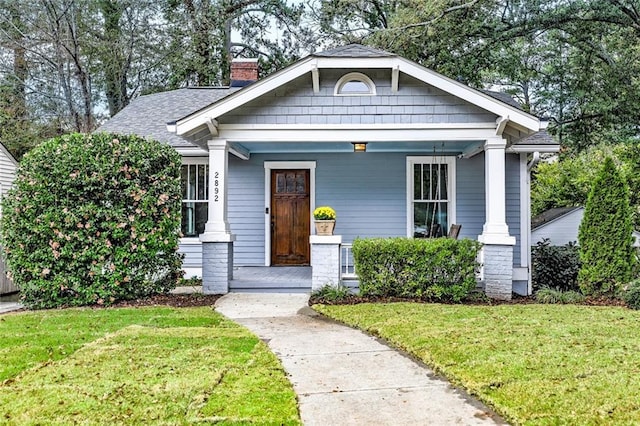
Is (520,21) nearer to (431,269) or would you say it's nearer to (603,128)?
(603,128)

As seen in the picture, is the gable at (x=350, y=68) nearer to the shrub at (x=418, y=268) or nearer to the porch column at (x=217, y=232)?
the porch column at (x=217, y=232)

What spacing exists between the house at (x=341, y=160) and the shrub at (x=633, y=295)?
5.54ft

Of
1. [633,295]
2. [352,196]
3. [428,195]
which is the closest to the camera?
[633,295]

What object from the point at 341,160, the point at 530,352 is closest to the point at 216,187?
the point at 341,160

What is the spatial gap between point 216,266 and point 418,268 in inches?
131

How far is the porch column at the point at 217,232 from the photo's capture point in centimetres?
861

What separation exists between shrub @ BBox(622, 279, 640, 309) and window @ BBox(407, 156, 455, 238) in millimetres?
3729

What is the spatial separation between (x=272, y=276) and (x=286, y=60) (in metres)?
13.8

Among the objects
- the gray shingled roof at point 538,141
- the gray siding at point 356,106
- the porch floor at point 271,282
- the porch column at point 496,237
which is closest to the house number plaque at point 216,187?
the gray siding at point 356,106

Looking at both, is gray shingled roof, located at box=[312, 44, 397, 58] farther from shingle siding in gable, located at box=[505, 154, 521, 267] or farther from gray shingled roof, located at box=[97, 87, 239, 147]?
shingle siding in gable, located at box=[505, 154, 521, 267]

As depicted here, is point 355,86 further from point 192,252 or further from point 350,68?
point 192,252

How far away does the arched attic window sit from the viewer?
28.5 ft

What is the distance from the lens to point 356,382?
4.06 metres

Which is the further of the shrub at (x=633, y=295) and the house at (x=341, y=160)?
the house at (x=341, y=160)
